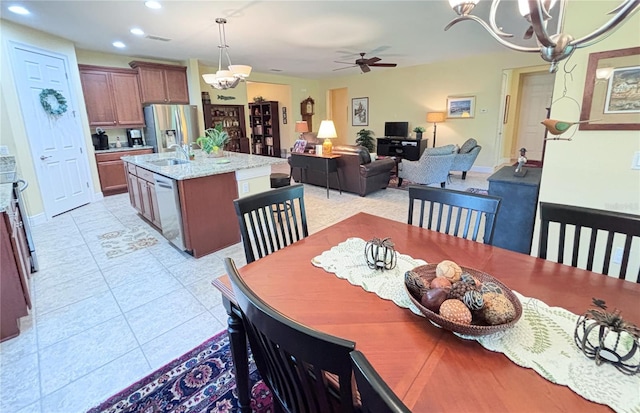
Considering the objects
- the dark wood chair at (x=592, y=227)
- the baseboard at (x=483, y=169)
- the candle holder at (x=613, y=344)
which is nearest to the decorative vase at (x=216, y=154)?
the dark wood chair at (x=592, y=227)

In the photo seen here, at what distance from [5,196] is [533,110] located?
1088 cm

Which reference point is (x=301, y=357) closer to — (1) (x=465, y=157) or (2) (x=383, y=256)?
(2) (x=383, y=256)

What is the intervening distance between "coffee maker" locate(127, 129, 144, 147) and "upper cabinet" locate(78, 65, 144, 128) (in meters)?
0.18

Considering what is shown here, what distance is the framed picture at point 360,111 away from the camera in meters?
9.52

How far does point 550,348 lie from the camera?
0.83 m

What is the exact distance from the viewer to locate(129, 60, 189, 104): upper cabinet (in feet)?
19.5

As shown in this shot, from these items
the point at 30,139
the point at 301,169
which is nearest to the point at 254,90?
the point at 301,169

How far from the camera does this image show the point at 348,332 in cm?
91

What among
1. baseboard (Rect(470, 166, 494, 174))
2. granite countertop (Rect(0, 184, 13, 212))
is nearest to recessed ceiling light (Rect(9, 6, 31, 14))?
granite countertop (Rect(0, 184, 13, 212))

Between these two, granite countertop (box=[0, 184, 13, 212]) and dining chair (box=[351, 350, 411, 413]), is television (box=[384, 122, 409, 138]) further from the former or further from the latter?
dining chair (box=[351, 350, 411, 413])

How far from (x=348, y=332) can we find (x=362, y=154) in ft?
15.2

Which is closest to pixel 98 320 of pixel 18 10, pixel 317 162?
pixel 18 10

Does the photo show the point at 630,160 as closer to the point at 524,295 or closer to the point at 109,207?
the point at 524,295

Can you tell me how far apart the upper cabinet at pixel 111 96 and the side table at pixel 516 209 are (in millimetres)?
6352
